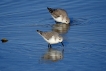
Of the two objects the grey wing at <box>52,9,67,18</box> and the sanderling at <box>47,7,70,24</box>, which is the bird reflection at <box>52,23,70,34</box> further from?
the grey wing at <box>52,9,67,18</box>

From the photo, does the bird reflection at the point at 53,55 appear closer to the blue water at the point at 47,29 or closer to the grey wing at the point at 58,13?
the blue water at the point at 47,29

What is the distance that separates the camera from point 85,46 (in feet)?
43.3

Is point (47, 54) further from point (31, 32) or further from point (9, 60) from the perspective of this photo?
point (31, 32)

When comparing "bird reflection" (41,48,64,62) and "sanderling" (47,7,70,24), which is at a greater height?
"sanderling" (47,7,70,24)

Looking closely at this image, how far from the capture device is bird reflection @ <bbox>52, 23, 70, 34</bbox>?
15.3 m

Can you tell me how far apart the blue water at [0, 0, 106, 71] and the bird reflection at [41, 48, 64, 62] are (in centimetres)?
18

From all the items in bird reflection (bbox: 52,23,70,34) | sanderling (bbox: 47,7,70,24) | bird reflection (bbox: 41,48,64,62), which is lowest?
bird reflection (bbox: 41,48,64,62)

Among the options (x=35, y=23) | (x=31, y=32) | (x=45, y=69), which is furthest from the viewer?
(x=35, y=23)

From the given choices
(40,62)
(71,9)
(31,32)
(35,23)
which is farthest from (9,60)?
(71,9)

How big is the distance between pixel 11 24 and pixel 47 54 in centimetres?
377

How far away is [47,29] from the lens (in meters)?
15.2

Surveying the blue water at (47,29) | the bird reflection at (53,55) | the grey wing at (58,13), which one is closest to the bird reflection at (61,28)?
the blue water at (47,29)

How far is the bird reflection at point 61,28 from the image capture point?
15.3 metres

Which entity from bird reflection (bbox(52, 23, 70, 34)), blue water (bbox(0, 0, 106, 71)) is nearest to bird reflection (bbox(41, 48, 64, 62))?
blue water (bbox(0, 0, 106, 71))
